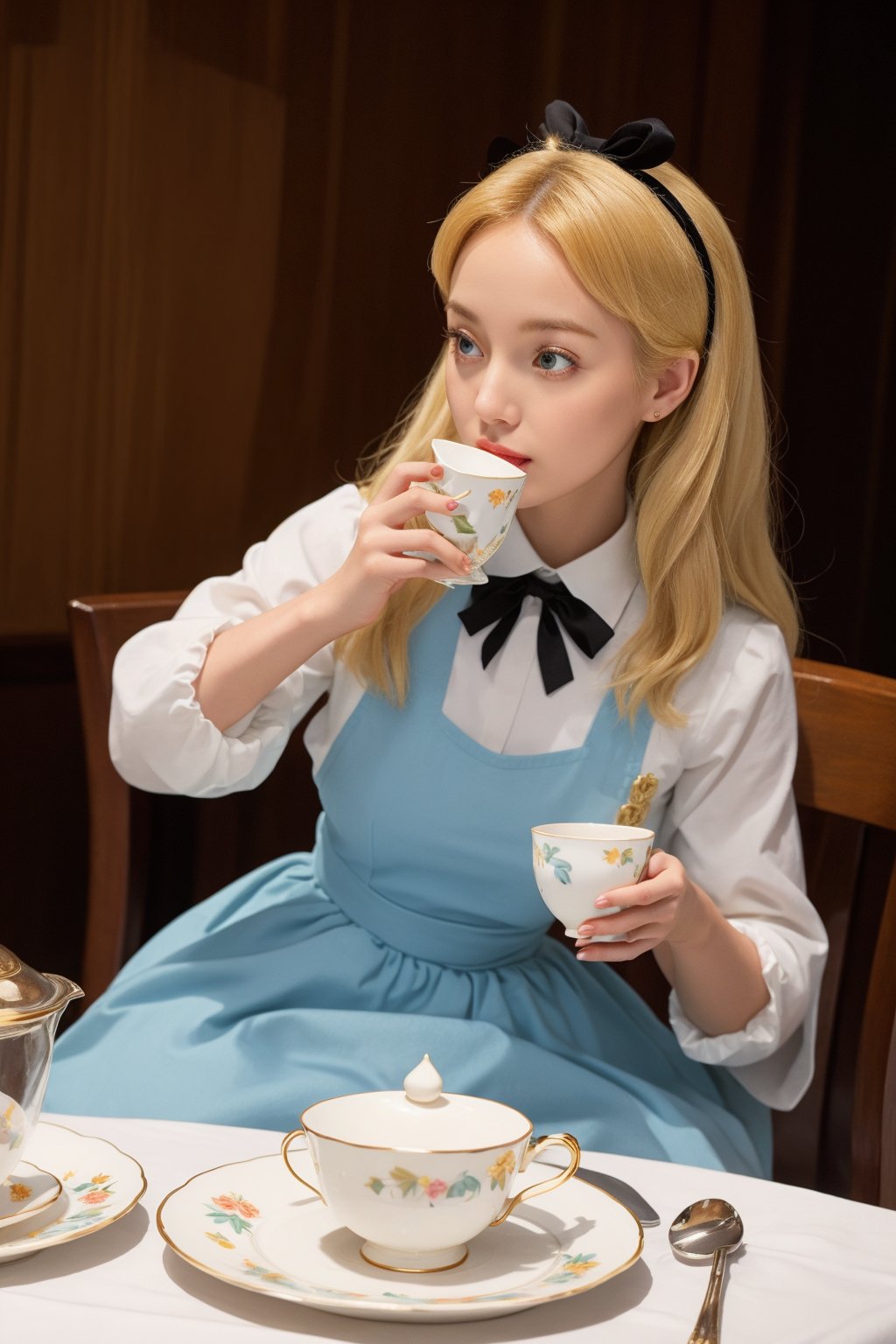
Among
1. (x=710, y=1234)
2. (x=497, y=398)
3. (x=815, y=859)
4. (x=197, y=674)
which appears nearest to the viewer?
(x=710, y=1234)

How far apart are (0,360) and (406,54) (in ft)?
2.73

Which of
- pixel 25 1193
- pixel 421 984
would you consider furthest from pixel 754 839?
pixel 25 1193

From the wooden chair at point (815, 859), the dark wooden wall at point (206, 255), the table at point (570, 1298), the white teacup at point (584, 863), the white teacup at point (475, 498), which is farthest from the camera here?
the dark wooden wall at point (206, 255)

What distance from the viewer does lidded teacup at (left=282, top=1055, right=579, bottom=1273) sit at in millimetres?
753

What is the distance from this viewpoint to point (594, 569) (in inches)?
64.0

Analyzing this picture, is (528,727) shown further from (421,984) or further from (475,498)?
(475,498)

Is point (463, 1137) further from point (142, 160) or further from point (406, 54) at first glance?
point (406, 54)

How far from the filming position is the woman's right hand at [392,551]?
1.29 meters

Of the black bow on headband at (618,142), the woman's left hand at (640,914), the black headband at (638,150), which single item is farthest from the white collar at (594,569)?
the woman's left hand at (640,914)

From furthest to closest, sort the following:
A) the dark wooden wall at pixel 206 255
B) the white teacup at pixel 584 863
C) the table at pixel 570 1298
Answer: the dark wooden wall at pixel 206 255 → the white teacup at pixel 584 863 → the table at pixel 570 1298

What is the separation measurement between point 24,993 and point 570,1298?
1.08ft

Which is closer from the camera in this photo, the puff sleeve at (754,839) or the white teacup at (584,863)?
the white teacup at (584,863)

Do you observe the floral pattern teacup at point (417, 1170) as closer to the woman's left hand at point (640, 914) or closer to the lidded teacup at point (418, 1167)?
the lidded teacup at point (418, 1167)

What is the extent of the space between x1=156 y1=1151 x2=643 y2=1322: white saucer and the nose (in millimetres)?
744
